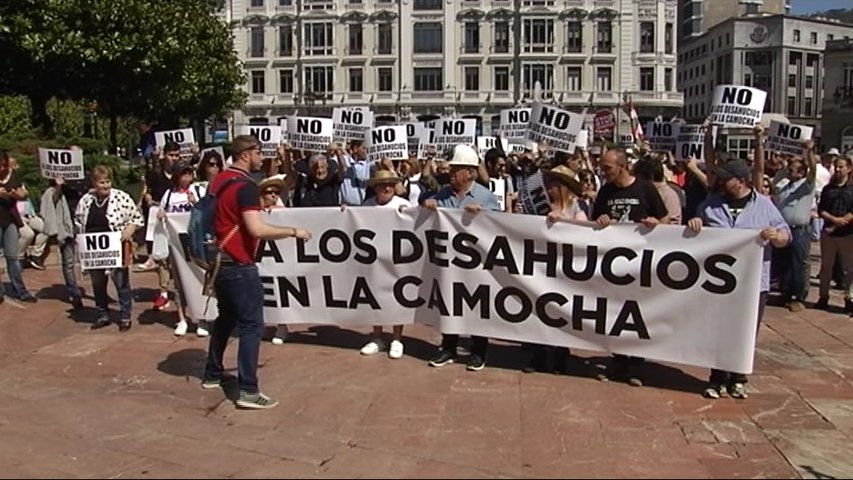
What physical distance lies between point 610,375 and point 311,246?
2.98 m

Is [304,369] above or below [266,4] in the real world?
below

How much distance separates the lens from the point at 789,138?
13.0 m

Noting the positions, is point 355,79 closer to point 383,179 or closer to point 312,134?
point 312,134

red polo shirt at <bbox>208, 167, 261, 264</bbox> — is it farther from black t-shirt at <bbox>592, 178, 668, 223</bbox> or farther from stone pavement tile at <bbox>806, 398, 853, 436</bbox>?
stone pavement tile at <bbox>806, 398, 853, 436</bbox>

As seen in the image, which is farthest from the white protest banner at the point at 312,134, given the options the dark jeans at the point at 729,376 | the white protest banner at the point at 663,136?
the dark jeans at the point at 729,376

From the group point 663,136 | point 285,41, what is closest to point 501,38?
point 285,41

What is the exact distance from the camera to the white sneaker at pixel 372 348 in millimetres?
8586

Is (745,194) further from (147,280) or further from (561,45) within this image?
(561,45)

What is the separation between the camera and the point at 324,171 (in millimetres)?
9961

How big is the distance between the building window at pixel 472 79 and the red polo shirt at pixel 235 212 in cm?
7569

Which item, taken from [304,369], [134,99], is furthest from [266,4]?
[304,369]

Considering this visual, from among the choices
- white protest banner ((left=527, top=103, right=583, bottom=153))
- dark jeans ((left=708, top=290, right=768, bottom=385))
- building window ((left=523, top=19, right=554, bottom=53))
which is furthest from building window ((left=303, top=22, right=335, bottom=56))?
dark jeans ((left=708, top=290, right=768, bottom=385))

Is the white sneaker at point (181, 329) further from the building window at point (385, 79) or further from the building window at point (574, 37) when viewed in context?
the building window at point (574, 37)

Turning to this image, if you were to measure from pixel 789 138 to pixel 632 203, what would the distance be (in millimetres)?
6488
